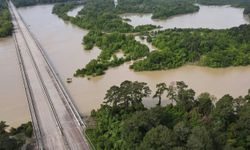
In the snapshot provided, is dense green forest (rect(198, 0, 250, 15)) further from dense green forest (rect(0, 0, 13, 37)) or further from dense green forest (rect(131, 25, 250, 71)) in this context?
dense green forest (rect(0, 0, 13, 37))

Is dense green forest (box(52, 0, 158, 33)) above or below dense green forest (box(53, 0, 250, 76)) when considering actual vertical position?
above

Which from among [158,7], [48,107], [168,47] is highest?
[158,7]

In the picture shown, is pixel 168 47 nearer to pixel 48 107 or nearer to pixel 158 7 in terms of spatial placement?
pixel 48 107

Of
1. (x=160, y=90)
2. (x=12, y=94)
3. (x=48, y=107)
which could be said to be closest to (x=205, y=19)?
(x=160, y=90)

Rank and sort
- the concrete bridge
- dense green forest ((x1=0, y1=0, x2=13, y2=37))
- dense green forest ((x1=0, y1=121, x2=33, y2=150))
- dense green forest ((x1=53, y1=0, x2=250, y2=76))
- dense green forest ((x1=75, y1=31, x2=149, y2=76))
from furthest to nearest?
dense green forest ((x1=0, y1=0, x2=13, y2=37)) → dense green forest ((x1=75, y1=31, x2=149, y2=76)) → dense green forest ((x1=53, y1=0, x2=250, y2=76)) → the concrete bridge → dense green forest ((x1=0, y1=121, x2=33, y2=150))

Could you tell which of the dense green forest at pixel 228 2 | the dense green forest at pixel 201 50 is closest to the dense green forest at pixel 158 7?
the dense green forest at pixel 228 2

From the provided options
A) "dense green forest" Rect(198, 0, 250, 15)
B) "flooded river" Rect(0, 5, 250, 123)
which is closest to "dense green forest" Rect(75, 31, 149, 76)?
"flooded river" Rect(0, 5, 250, 123)

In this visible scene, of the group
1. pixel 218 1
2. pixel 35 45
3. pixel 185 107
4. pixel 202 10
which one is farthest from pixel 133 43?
pixel 218 1
